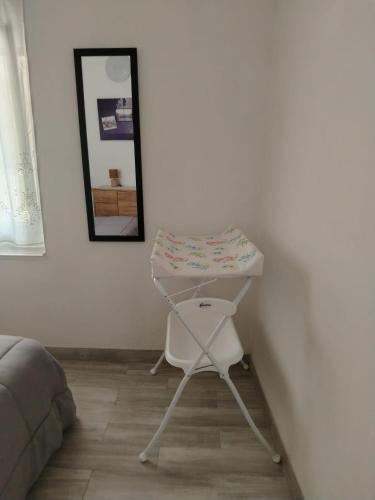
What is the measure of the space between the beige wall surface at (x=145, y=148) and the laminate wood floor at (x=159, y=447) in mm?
395

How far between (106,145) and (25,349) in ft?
3.90

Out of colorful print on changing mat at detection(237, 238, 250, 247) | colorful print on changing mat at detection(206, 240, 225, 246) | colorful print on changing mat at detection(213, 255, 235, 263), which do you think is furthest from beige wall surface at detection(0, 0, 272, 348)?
colorful print on changing mat at detection(213, 255, 235, 263)

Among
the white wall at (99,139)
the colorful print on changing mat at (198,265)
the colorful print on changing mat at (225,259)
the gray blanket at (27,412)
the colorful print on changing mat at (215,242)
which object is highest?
the white wall at (99,139)

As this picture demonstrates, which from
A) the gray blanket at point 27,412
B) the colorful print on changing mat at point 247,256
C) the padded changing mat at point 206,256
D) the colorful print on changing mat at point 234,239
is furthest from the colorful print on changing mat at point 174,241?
the gray blanket at point 27,412

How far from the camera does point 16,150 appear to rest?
6.34 feet

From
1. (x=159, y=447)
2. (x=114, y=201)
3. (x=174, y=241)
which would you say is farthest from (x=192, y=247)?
(x=159, y=447)

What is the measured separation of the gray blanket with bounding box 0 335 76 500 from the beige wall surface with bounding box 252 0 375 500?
113 centimetres

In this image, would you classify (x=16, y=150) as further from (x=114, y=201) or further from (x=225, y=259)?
(x=225, y=259)

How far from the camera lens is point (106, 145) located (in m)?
1.90

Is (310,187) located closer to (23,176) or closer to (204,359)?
(204,359)

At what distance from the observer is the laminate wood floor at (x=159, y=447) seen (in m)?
1.43

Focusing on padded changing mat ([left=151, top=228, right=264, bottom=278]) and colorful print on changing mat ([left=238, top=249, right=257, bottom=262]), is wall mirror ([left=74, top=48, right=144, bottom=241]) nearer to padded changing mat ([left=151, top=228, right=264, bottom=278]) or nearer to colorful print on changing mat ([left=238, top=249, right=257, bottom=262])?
padded changing mat ([left=151, top=228, right=264, bottom=278])

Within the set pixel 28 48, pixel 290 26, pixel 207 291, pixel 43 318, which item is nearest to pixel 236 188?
pixel 207 291

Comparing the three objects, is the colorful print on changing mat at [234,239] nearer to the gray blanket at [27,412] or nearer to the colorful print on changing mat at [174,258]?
the colorful print on changing mat at [174,258]
